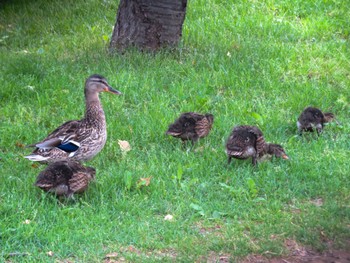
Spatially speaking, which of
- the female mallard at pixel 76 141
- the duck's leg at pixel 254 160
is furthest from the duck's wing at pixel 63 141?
the duck's leg at pixel 254 160

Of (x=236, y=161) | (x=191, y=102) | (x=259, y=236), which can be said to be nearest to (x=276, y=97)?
(x=191, y=102)

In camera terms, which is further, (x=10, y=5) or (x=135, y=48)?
(x=10, y=5)

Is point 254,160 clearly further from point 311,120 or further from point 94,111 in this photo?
point 94,111

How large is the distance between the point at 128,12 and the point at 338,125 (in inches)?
171

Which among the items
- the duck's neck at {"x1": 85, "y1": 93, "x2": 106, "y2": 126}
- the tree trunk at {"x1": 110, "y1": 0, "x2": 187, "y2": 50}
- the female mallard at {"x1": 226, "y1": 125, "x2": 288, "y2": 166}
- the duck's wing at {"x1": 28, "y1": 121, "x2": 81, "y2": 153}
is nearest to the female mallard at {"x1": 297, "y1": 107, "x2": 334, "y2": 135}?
the female mallard at {"x1": 226, "y1": 125, "x2": 288, "y2": 166}

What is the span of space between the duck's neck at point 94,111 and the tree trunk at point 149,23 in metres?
3.42

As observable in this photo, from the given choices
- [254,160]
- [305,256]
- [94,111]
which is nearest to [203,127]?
[254,160]

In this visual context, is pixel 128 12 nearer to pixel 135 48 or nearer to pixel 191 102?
pixel 135 48

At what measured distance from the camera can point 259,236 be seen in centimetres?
686

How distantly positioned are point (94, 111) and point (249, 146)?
74.9 inches

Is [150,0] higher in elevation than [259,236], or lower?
higher

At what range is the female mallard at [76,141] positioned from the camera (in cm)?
816

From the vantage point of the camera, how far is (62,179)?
7285 millimetres

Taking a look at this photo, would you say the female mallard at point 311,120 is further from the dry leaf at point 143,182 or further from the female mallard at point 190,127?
the dry leaf at point 143,182
